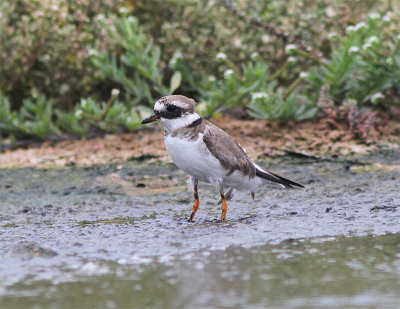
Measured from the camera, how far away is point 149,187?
26.1 feet

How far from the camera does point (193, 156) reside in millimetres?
6027

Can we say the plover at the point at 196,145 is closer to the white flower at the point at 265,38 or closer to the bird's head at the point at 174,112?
the bird's head at the point at 174,112

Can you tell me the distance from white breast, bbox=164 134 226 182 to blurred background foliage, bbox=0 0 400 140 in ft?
8.42

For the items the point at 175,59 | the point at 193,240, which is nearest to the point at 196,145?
the point at 193,240

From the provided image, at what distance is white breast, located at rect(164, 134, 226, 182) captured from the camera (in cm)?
603

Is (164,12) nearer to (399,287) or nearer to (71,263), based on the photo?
(71,263)

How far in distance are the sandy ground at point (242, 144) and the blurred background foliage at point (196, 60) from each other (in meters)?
0.17

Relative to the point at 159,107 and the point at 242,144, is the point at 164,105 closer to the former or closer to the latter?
the point at 159,107

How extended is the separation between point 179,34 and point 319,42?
201 cm

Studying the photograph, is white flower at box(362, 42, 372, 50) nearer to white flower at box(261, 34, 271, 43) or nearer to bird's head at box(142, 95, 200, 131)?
white flower at box(261, 34, 271, 43)

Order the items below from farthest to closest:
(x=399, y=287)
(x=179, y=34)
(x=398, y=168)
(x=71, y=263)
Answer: (x=179, y=34)
(x=398, y=168)
(x=71, y=263)
(x=399, y=287)

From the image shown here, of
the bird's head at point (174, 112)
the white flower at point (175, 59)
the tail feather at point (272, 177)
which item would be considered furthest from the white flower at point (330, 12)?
the bird's head at point (174, 112)

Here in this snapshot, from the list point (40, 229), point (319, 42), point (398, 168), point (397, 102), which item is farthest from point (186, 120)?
point (319, 42)

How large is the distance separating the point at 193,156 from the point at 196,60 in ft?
14.3
